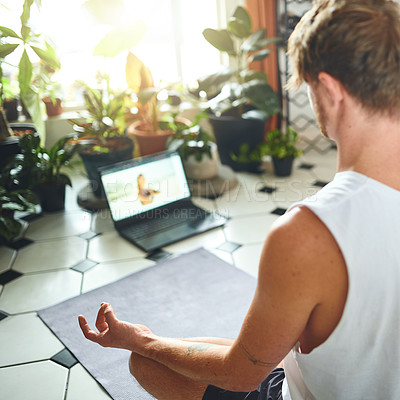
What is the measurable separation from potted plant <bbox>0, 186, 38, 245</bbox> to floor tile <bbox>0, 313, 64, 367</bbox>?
618 mm

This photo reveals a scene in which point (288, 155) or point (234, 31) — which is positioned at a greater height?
point (234, 31)

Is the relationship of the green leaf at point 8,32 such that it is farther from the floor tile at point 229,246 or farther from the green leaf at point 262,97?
the green leaf at point 262,97

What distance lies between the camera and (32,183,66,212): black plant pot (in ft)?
9.49

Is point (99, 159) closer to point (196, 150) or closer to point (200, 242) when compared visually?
point (196, 150)

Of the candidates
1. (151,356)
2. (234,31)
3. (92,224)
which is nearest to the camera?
(151,356)

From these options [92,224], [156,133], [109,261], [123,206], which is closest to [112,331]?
[109,261]

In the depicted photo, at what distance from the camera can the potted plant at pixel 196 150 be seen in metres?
3.18

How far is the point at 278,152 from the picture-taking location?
334 centimetres

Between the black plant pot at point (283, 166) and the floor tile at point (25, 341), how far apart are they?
204cm

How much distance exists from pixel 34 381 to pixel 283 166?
2.29 metres

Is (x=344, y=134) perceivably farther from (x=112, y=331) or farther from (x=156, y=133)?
(x=156, y=133)

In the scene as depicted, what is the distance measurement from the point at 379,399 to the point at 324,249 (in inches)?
15.1

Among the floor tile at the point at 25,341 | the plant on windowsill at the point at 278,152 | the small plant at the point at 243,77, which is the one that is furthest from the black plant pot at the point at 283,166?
the floor tile at the point at 25,341

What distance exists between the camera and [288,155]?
10.9ft
